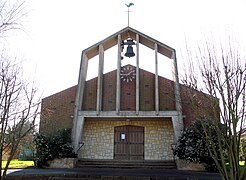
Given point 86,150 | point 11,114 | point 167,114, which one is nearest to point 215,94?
point 11,114

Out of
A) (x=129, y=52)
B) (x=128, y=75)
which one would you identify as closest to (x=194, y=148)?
(x=128, y=75)

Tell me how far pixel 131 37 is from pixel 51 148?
25.5 ft

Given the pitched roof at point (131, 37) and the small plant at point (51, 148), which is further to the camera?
the pitched roof at point (131, 37)

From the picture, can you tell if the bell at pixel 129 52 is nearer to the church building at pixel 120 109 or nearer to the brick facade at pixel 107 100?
the church building at pixel 120 109

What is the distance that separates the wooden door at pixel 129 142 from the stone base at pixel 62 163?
2.95 m

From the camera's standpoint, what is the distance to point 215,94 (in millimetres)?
5816

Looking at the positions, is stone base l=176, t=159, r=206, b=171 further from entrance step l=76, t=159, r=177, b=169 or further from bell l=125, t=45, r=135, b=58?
bell l=125, t=45, r=135, b=58

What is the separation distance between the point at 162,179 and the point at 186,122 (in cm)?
590

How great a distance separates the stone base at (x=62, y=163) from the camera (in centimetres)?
1334

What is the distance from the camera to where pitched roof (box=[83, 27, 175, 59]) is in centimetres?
1534

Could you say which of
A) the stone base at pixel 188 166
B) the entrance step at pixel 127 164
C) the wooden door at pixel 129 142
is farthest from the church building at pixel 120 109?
the stone base at pixel 188 166

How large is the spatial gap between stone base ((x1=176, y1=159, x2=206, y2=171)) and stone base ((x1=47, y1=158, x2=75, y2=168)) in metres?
5.12

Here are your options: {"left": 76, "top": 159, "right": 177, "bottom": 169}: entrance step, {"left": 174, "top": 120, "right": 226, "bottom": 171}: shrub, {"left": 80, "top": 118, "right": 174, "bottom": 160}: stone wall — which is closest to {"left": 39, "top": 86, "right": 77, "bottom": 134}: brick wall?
{"left": 80, "top": 118, "right": 174, "bottom": 160}: stone wall

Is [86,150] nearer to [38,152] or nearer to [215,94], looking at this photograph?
[38,152]
